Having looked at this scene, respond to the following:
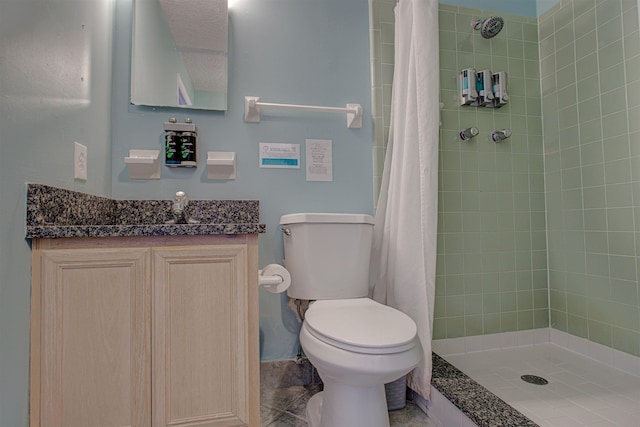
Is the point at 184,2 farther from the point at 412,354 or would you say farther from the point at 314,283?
the point at 412,354

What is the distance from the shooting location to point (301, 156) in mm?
1613

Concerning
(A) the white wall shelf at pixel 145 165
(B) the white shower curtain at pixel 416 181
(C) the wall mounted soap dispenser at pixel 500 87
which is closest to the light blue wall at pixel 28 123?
(A) the white wall shelf at pixel 145 165

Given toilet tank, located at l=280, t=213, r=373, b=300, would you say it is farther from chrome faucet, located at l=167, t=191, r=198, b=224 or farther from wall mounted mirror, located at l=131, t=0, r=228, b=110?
wall mounted mirror, located at l=131, t=0, r=228, b=110

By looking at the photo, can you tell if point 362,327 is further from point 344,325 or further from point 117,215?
point 117,215

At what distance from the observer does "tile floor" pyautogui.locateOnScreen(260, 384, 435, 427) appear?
127 centimetres

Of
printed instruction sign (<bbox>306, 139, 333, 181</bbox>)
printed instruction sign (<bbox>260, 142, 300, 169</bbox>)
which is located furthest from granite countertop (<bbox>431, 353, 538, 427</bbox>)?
printed instruction sign (<bbox>260, 142, 300, 169</bbox>)

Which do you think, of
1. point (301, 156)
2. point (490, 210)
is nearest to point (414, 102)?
point (301, 156)

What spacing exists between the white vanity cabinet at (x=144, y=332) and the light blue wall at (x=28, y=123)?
49mm

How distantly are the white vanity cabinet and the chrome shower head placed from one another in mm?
1731

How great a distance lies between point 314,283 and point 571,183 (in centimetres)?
153

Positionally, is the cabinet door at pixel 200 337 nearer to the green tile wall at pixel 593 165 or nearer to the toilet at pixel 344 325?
the toilet at pixel 344 325

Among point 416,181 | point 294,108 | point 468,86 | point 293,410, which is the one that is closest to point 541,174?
point 468,86

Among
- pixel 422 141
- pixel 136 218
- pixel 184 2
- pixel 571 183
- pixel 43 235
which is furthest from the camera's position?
pixel 571 183

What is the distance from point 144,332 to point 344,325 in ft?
1.94
